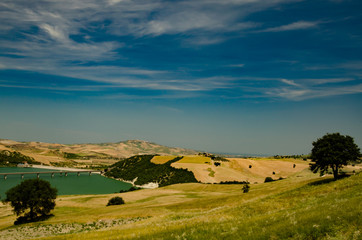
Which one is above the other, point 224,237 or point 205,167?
point 224,237

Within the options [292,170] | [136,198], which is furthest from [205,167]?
[136,198]

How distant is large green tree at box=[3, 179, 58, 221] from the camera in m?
62.9

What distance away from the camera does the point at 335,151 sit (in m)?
51.4

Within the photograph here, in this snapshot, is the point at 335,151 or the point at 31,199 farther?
the point at 31,199

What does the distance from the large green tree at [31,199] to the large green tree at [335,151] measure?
7620 centimetres

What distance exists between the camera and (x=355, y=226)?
1080 cm

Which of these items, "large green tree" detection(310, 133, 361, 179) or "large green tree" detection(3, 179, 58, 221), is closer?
"large green tree" detection(310, 133, 361, 179)

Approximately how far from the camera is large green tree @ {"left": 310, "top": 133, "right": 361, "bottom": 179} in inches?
2005

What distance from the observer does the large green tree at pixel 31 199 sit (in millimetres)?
62906

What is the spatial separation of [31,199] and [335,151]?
81.7 m

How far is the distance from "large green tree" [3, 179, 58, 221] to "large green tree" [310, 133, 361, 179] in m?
76.2

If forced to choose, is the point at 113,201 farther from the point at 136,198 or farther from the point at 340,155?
the point at 340,155

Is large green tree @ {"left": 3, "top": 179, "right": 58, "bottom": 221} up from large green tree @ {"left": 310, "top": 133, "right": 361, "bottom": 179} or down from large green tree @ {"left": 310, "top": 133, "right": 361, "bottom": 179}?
down

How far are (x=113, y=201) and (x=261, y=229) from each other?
3242 inches
